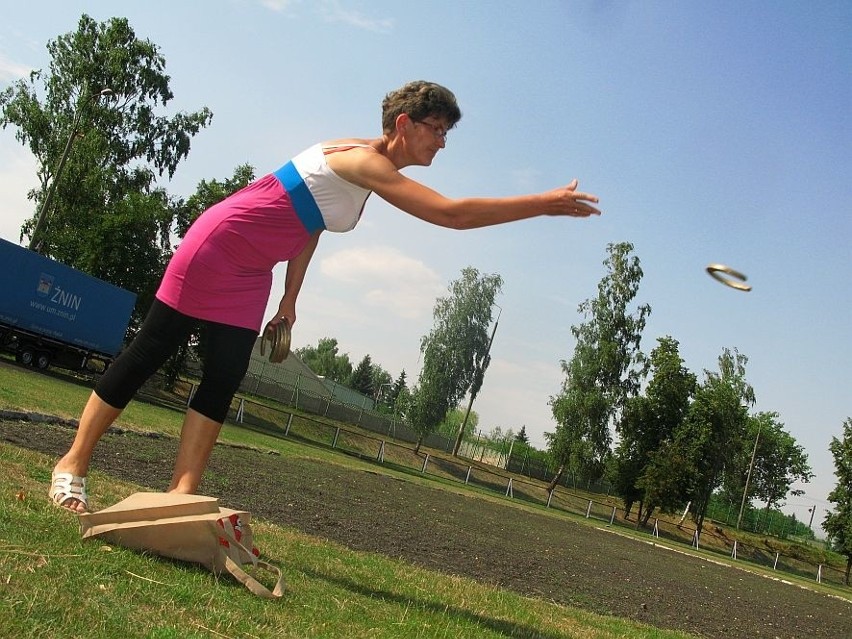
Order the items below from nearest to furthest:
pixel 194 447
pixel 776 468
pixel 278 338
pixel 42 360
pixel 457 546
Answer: pixel 194 447, pixel 278 338, pixel 457 546, pixel 42 360, pixel 776 468

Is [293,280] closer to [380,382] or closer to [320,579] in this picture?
[320,579]

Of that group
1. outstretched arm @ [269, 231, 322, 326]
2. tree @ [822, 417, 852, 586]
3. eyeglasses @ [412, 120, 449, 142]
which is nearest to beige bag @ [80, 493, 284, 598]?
outstretched arm @ [269, 231, 322, 326]

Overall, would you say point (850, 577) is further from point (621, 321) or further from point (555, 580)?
point (555, 580)

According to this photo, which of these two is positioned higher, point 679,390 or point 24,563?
point 679,390

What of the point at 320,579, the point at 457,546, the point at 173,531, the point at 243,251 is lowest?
the point at 457,546

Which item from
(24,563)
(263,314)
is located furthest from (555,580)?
(24,563)

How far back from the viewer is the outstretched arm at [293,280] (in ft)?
13.2

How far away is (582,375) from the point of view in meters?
55.2

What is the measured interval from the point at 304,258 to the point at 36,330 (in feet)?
81.5

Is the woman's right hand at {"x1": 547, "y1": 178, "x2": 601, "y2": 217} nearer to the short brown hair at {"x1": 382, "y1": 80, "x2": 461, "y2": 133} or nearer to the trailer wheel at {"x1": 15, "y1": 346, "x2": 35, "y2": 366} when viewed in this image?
the short brown hair at {"x1": 382, "y1": 80, "x2": 461, "y2": 133}

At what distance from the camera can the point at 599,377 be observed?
5553 centimetres

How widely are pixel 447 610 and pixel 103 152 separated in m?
40.0

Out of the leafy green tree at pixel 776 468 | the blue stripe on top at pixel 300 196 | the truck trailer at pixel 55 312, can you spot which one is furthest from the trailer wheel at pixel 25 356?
the leafy green tree at pixel 776 468

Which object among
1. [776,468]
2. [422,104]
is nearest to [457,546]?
[422,104]
